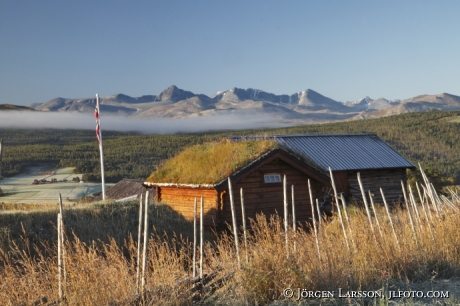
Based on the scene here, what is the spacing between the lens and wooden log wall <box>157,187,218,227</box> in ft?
65.8

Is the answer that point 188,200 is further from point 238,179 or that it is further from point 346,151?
point 346,151

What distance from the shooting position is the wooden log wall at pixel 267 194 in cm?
1989

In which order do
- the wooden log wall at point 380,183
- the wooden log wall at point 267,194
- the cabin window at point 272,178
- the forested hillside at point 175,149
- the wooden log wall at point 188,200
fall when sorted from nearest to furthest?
the wooden log wall at point 267,194
the wooden log wall at point 188,200
the cabin window at point 272,178
the wooden log wall at point 380,183
the forested hillside at point 175,149

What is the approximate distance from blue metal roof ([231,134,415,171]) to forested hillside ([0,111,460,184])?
41687 millimetres

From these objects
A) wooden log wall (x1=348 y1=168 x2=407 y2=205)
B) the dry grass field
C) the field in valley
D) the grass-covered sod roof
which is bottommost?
the field in valley

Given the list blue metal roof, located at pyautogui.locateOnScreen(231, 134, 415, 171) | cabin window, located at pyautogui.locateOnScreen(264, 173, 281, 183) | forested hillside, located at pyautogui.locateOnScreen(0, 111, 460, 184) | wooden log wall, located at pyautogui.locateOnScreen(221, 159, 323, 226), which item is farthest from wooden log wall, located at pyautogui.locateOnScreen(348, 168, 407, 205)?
forested hillside, located at pyautogui.locateOnScreen(0, 111, 460, 184)

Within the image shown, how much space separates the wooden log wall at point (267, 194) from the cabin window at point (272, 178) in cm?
11

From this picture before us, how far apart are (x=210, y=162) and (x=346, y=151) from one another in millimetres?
11649

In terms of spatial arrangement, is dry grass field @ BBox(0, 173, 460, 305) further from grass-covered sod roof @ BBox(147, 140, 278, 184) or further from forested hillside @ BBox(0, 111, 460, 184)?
forested hillside @ BBox(0, 111, 460, 184)

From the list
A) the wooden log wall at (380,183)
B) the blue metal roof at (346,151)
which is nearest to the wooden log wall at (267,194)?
the blue metal roof at (346,151)

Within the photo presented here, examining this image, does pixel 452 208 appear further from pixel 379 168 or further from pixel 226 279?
pixel 379 168

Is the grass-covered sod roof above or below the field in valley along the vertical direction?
above

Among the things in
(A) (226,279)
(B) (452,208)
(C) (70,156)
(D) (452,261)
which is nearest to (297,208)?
(B) (452,208)

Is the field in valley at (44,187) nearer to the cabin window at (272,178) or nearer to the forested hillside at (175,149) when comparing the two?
the forested hillside at (175,149)
